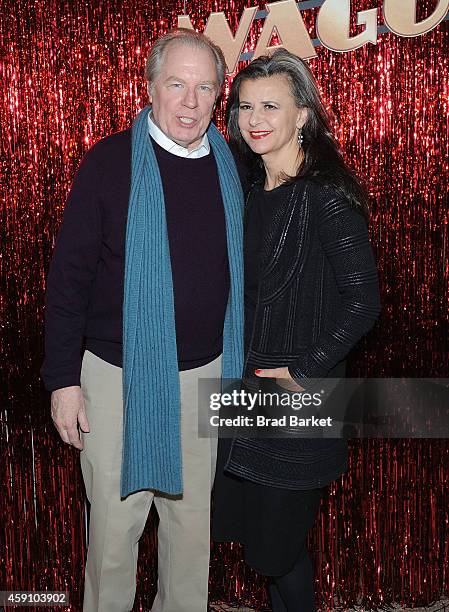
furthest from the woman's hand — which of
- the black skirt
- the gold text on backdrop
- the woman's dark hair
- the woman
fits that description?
the gold text on backdrop

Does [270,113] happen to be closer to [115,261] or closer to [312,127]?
[312,127]

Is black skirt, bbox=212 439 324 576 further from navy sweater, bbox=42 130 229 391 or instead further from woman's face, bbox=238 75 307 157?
woman's face, bbox=238 75 307 157

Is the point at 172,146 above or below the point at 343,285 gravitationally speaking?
above

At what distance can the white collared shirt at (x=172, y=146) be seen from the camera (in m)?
1.68

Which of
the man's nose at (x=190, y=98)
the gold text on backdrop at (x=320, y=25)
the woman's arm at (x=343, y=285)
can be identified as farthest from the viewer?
the gold text on backdrop at (x=320, y=25)

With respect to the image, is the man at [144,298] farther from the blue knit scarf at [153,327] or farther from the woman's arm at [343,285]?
the woman's arm at [343,285]

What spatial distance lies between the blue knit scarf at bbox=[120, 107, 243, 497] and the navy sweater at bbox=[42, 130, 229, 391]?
3 centimetres

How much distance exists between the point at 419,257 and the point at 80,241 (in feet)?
3.22

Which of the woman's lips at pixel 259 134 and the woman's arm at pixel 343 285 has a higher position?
the woman's lips at pixel 259 134

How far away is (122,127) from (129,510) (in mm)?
1043

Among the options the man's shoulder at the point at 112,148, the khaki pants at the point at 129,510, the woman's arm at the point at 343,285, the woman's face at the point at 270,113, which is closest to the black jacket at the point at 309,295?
the woman's arm at the point at 343,285

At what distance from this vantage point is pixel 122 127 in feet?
6.73

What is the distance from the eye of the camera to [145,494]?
178 centimetres

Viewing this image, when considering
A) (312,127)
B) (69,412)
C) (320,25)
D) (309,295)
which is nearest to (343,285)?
(309,295)
